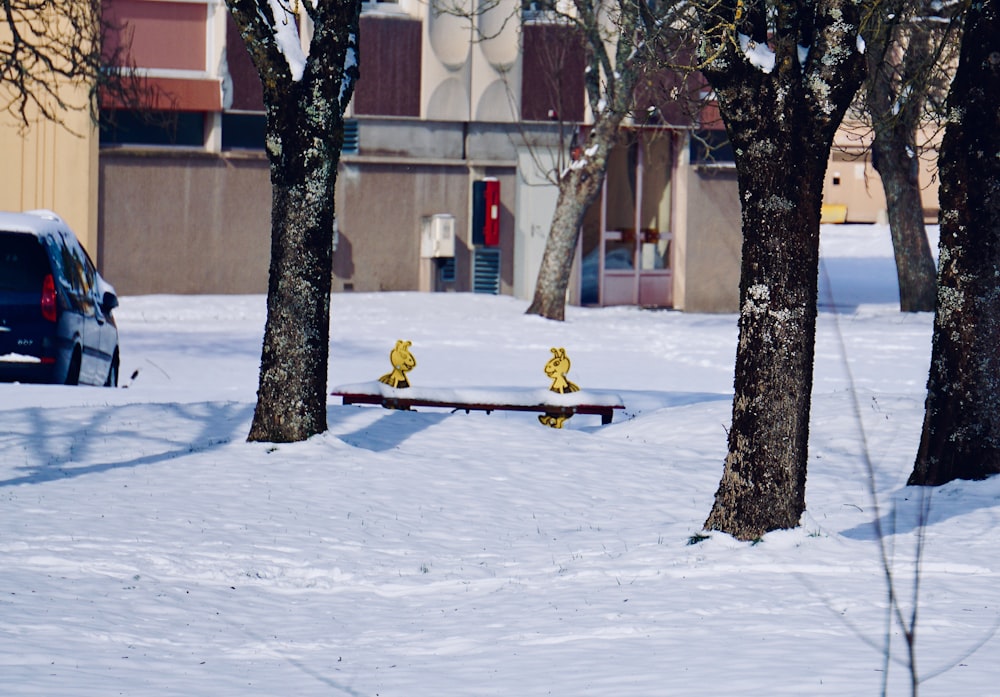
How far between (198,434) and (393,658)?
580cm

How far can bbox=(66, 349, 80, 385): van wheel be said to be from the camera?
14.4 m

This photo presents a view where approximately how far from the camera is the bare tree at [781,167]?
821 cm

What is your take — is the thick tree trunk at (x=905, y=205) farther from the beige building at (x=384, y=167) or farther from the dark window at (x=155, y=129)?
the dark window at (x=155, y=129)

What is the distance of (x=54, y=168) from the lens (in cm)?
2802

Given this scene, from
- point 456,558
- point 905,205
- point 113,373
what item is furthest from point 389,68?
point 456,558

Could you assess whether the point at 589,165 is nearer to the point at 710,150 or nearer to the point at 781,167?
the point at 710,150

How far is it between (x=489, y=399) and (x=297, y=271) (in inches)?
134

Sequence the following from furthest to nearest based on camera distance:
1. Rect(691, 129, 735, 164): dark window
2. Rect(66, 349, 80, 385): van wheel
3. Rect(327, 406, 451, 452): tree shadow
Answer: Rect(691, 129, 735, 164): dark window → Rect(66, 349, 80, 385): van wheel → Rect(327, 406, 451, 452): tree shadow

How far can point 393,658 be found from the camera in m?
6.94

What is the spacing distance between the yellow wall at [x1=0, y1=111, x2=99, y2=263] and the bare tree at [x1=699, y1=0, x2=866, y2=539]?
2117cm

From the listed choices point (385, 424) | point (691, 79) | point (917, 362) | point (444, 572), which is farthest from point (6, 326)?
point (691, 79)

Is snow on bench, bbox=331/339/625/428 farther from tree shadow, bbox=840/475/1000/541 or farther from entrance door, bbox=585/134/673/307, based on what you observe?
entrance door, bbox=585/134/673/307

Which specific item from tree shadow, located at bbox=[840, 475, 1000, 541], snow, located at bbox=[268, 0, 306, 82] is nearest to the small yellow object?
snow, located at bbox=[268, 0, 306, 82]

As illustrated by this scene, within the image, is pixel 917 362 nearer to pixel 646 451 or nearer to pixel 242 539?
pixel 646 451
